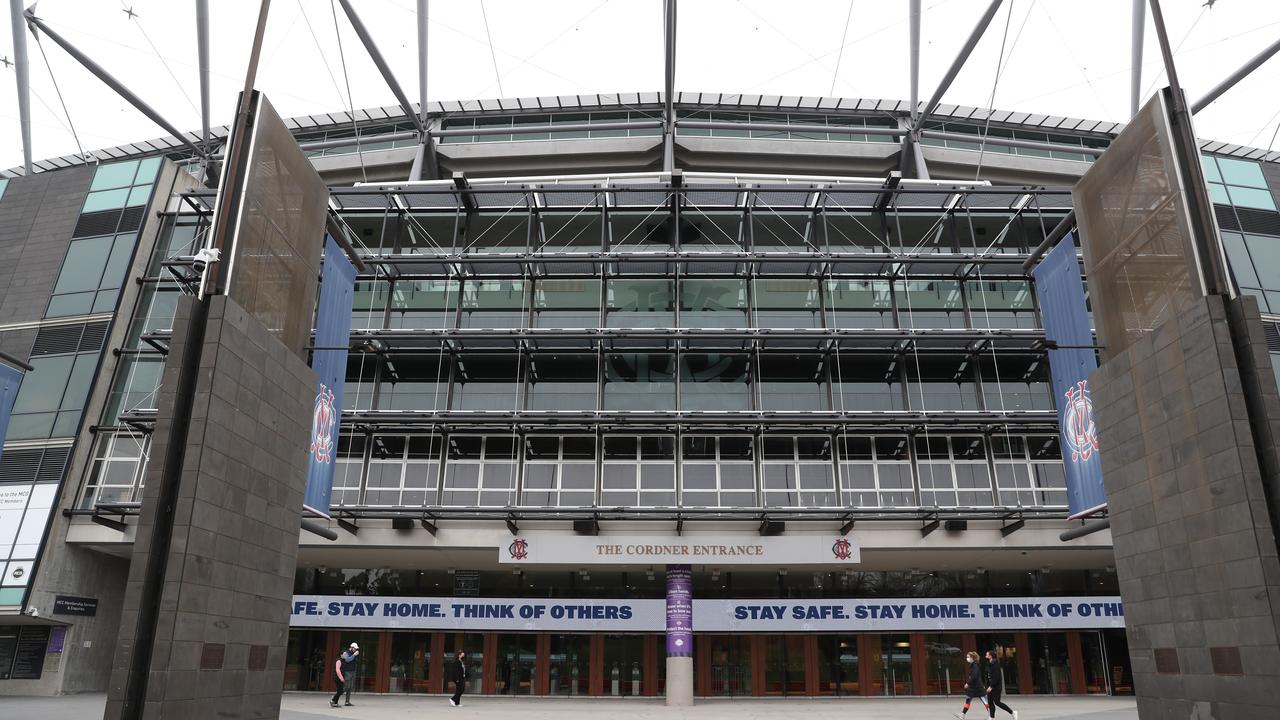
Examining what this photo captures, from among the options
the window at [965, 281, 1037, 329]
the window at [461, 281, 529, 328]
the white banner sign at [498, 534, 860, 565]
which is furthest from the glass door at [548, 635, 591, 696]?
the window at [965, 281, 1037, 329]

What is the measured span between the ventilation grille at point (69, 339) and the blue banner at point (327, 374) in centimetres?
1870

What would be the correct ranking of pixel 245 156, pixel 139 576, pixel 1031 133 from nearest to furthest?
pixel 139 576 < pixel 245 156 < pixel 1031 133

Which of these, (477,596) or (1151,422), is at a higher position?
(1151,422)

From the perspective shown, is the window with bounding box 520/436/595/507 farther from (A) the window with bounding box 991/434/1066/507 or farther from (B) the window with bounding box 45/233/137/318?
(B) the window with bounding box 45/233/137/318

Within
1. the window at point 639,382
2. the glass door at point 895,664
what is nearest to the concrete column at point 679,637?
the window at point 639,382

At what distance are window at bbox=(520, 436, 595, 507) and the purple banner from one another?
12.0ft

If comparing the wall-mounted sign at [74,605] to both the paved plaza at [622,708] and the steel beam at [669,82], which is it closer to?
the paved plaza at [622,708]

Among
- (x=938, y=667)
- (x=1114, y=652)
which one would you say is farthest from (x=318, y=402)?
(x=1114, y=652)

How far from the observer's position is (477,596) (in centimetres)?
2766

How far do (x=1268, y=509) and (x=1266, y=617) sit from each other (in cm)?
132

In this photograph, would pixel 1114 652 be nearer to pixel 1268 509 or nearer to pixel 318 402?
pixel 1268 509

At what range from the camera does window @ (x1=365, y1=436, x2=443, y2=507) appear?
26.8 metres

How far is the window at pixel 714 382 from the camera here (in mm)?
27875

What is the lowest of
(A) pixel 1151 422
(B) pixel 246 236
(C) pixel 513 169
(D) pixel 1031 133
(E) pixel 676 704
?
(E) pixel 676 704
